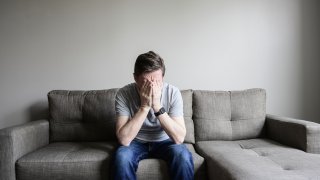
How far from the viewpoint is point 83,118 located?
2.21m

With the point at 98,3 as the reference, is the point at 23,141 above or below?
below

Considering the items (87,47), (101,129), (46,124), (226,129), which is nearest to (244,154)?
(226,129)

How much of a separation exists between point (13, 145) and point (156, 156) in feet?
2.96

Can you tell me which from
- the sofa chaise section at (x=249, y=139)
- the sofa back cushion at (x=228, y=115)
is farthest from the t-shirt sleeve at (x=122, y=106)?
the sofa back cushion at (x=228, y=115)

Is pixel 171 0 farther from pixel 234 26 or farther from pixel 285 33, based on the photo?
pixel 285 33

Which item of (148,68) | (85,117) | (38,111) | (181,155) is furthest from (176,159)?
(38,111)

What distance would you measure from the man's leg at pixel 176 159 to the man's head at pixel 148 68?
1.42ft

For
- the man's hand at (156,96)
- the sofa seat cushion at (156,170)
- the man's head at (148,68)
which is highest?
the man's head at (148,68)

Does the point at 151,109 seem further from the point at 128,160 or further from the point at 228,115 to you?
the point at 228,115

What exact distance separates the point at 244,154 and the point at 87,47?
67.3 inches

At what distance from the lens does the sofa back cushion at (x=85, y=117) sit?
2182 mm

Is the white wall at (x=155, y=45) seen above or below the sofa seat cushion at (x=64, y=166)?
above

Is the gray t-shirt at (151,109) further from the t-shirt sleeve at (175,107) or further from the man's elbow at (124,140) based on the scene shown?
the man's elbow at (124,140)

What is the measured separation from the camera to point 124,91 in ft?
5.88
